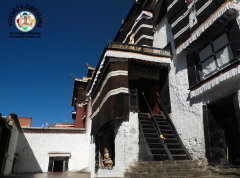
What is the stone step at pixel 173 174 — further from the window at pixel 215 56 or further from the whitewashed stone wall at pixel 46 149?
the whitewashed stone wall at pixel 46 149

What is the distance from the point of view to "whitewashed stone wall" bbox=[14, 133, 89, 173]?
13.3m

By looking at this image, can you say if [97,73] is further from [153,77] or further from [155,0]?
[155,0]

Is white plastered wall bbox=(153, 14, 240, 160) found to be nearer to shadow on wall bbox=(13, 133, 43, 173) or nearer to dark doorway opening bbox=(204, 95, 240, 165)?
dark doorway opening bbox=(204, 95, 240, 165)

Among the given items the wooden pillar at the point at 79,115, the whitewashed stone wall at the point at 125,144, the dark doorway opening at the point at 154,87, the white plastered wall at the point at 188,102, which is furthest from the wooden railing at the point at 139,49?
the wooden pillar at the point at 79,115

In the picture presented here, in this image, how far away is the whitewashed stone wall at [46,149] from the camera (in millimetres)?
13297

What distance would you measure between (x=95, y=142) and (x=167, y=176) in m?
6.47

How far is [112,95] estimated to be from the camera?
24.9ft

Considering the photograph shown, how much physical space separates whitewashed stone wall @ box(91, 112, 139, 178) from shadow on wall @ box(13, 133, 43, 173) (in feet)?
27.8

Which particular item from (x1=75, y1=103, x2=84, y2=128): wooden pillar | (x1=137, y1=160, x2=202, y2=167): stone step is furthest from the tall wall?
(x1=137, y1=160, x2=202, y2=167): stone step

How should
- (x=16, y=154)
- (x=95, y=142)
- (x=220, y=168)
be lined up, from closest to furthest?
(x=220, y=168) < (x=95, y=142) < (x=16, y=154)

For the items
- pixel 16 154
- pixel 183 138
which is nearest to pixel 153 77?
pixel 183 138

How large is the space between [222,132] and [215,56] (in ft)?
8.22

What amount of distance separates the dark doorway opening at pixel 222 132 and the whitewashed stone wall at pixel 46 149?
11042 mm

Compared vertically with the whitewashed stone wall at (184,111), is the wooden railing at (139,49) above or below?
above
